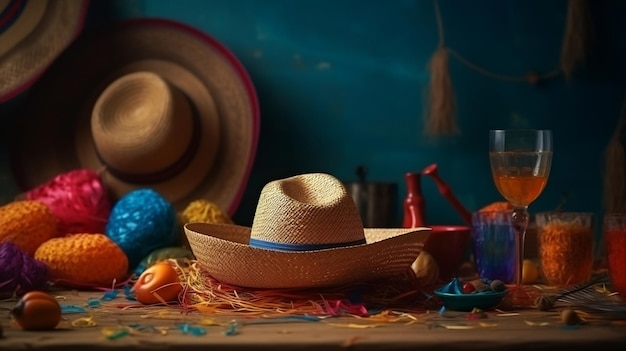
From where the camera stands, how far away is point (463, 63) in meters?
1.85

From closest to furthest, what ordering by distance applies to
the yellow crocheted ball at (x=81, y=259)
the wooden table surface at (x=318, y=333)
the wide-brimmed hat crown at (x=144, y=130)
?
the wooden table surface at (x=318, y=333)
the yellow crocheted ball at (x=81, y=259)
the wide-brimmed hat crown at (x=144, y=130)

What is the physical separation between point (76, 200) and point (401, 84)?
821mm

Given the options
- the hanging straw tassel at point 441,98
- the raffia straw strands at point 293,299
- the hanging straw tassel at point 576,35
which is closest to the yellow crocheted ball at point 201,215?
the raffia straw strands at point 293,299

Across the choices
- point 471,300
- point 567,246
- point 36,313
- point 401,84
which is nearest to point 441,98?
point 401,84

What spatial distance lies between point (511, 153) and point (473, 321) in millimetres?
353

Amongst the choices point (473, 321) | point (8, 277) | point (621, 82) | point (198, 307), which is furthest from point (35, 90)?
point (621, 82)

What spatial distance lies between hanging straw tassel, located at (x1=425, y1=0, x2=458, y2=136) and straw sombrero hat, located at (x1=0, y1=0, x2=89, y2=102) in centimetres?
84

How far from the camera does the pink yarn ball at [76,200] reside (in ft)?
5.11

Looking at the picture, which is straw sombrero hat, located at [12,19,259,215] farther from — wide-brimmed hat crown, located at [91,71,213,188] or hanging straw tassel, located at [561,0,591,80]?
hanging straw tassel, located at [561,0,591,80]

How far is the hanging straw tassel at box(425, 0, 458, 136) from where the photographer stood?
1.79 meters

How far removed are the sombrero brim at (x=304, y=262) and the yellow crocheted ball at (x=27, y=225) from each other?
38 centimetres

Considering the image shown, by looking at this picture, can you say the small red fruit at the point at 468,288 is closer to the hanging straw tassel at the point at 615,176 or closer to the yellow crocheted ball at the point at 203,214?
the yellow crocheted ball at the point at 203,214

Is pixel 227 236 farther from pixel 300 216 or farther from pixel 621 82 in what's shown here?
pixel 621 82

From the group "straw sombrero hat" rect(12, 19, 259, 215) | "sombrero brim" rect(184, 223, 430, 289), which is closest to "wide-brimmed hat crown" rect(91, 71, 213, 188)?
"straw sombrero hat" rect(12, 19, 259, 215)
